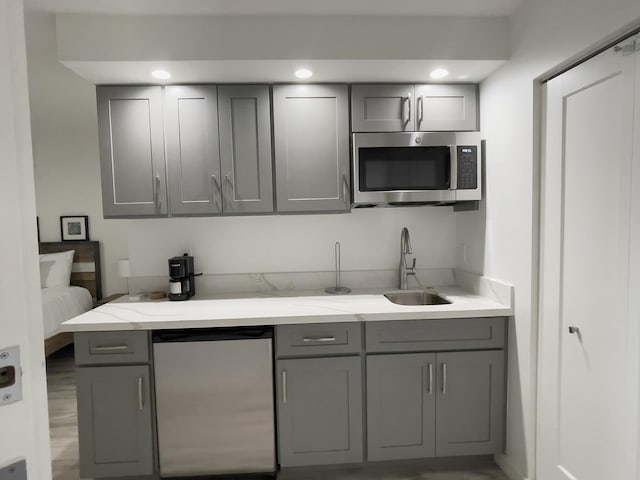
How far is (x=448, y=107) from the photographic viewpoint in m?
2.43

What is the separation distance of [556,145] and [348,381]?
1.53 m

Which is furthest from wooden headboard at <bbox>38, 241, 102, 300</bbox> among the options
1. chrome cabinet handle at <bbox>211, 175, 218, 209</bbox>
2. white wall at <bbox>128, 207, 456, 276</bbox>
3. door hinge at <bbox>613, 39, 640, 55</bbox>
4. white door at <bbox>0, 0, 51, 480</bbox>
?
door hinge at <bbox>613, 39, 640, 55</bbox>

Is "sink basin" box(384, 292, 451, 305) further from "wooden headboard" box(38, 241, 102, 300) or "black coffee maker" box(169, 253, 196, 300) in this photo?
"wooden headboard" box(38, 241, 102, 300)

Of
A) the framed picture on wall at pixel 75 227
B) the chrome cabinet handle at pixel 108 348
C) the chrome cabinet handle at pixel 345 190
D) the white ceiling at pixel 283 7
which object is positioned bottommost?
the chrome cabinet handle at pixel 108 348

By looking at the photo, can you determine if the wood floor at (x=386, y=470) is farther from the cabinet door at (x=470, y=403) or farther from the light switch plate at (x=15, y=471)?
the light switch plate at (x=15, y=471)

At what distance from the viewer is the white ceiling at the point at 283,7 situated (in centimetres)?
190

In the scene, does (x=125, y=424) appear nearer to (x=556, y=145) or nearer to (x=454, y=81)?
(x=556, y=145)

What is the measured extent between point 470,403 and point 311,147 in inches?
67.3

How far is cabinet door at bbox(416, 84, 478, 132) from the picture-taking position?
7.92ft

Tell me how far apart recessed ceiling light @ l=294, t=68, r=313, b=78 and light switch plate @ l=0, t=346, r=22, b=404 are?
77.0 inches

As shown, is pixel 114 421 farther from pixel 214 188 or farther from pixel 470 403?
pixel 470 403

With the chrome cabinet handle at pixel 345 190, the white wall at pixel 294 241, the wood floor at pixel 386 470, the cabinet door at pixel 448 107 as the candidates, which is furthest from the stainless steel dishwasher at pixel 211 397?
the cabinet door at pixel 448 107

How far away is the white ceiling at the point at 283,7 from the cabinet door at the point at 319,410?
1.80 meters

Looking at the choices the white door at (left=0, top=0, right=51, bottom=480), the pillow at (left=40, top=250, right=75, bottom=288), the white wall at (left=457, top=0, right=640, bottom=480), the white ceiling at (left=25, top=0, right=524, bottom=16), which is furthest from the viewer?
the pillow at (left=40, top=250, right=75, bottom=288)
